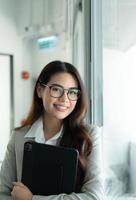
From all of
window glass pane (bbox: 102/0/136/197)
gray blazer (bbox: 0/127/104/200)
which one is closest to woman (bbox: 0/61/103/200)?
gray blazer (bbox: 0/127/104/200)

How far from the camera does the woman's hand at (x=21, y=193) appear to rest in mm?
1077

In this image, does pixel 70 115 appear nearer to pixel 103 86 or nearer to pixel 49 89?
pixel 49 89

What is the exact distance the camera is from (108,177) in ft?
5.87

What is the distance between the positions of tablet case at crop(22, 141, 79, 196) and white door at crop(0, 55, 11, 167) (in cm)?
291

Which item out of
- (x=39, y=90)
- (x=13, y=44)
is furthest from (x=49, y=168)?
(x=13, y=44)

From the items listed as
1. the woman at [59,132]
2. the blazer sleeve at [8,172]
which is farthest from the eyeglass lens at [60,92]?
the blazer sleeve at [8,172]

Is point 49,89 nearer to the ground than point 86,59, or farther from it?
nearer to the ground

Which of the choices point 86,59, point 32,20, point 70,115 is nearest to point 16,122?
point 32,20

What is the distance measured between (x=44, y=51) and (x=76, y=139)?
2.93 meters

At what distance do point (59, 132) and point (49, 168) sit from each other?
0.18 m

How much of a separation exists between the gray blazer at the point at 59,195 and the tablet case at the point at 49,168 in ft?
0.17

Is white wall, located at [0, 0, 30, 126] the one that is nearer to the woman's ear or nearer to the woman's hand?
the woman's ear

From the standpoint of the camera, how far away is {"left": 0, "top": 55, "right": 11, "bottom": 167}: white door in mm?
3971

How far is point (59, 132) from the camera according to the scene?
1231mm
